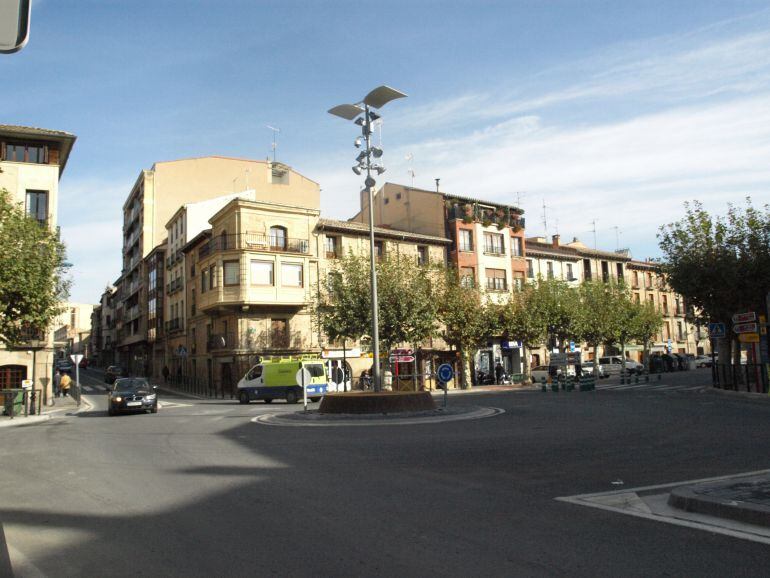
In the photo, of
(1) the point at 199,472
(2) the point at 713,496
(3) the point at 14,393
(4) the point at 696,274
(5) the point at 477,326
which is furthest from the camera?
(5) the point at 477,326

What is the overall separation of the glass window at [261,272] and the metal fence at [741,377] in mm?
25343

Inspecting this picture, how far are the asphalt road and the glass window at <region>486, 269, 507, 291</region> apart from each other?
36.4m

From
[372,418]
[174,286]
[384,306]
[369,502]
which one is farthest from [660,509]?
[174,286]

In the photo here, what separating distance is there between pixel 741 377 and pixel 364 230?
25031 mm

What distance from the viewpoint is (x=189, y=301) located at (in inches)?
1870

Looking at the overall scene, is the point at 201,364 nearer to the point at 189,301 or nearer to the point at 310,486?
the point at 189,301

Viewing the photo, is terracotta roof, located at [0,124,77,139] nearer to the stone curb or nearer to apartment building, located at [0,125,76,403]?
apartment building, located at [0,125,76,403]

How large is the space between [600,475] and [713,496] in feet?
7.12

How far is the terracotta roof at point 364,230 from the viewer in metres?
42.6

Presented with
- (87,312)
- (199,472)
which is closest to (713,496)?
(199,472)

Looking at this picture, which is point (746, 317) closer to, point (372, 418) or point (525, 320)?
point (372, 418)

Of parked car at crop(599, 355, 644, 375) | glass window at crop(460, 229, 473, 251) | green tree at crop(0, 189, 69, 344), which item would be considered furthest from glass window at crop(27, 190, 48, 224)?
parked car at crop(599, 355, 644, 375)

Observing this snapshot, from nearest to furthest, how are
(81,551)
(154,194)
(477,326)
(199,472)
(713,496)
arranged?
(81,551) → (713,496) → (199,472) → (477,326) → (154,194)

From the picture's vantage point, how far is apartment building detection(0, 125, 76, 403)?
3519cm
